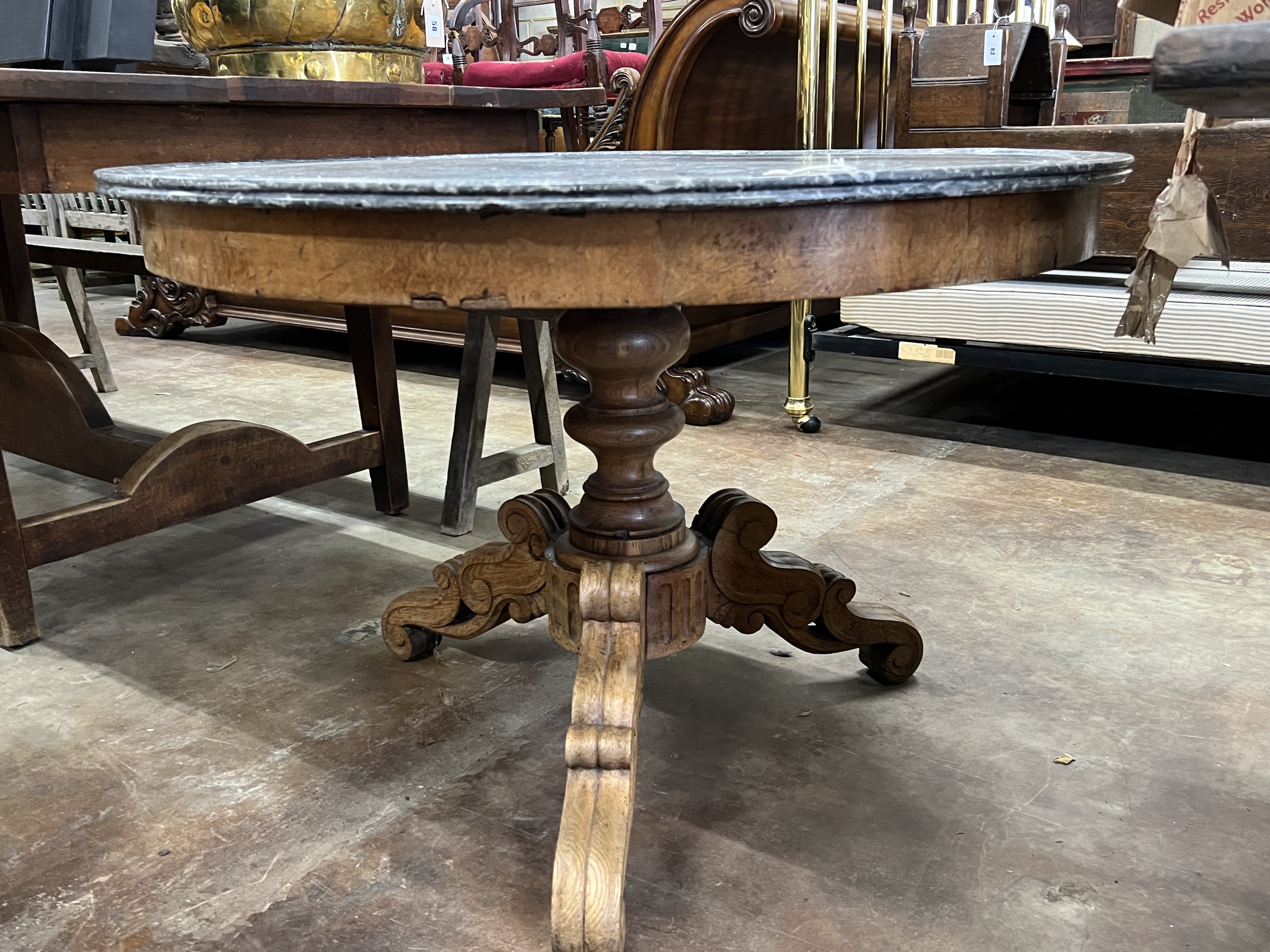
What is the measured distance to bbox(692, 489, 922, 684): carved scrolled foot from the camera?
4.25ft

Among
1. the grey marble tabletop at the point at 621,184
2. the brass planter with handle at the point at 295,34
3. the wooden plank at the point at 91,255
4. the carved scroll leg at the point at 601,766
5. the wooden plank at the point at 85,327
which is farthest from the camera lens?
the wooden plank at the point at 85,327

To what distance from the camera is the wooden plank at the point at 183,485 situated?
1.59 metres

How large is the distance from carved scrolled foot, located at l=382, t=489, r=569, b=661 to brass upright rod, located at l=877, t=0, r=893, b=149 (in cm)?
179

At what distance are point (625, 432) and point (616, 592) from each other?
0.57 feet

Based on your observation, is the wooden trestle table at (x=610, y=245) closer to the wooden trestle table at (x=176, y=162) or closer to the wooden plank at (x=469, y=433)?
the wooden trestle table at (x=176, y=162)

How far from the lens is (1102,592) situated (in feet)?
5.58

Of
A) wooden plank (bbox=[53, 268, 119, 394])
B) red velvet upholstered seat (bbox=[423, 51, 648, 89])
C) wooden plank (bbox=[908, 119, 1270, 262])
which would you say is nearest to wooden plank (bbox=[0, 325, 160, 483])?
wooden plank (bbox=[53, 268, 119, 394])

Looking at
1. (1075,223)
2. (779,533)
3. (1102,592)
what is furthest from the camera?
(779,533)

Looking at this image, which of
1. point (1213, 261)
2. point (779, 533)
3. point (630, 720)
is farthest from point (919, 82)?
point (630, 720)

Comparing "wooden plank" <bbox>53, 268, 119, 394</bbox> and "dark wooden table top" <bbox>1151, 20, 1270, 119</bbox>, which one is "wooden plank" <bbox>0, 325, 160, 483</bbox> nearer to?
"wooden plank" <bbox>53, 268, 119, 394</bbox>

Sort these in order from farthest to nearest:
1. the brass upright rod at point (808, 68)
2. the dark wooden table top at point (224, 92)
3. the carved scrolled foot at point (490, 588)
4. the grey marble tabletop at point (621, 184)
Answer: the brass upright rod at point (808, 68), the carved scrolled foot at point (490, 588), the dark wooden table top at point (224, 92), the grey marble tabletop at point (621, 184)

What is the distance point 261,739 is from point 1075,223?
3.53 ft

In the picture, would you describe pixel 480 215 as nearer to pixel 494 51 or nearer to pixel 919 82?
pixel 919 82

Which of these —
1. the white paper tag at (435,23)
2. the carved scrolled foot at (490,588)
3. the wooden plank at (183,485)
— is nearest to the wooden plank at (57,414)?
→ the wooden plank at (183,485)
